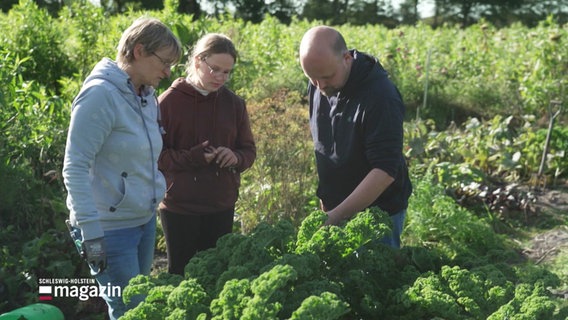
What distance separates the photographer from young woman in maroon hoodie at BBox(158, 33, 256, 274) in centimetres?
331

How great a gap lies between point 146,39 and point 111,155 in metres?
0.48

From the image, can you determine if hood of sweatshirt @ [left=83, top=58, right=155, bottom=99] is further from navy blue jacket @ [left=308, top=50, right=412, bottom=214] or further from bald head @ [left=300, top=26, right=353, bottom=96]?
navy blue jacket @ [left=308, top=50, right=412, bottom=214]

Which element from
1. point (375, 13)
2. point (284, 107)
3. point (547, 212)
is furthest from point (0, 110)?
point (375, 13)

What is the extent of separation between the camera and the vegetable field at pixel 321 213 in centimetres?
216

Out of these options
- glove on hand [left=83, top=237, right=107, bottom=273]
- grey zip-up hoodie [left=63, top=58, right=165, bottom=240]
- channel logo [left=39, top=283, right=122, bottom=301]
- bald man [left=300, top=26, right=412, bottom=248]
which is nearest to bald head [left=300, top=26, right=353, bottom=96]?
bald man [left=300, top=26, right=412, bottom=248]

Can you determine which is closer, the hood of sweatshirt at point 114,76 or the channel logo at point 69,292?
the hood of sweatshirt at point 114,76

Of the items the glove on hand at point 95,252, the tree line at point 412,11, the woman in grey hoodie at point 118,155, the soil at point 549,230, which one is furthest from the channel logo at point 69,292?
the tree line at point 412,11

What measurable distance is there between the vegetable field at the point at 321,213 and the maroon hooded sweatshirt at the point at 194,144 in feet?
2.74

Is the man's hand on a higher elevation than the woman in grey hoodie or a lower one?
lower

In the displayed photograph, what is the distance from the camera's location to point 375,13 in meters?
42.2

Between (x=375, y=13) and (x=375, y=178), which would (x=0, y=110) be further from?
(x=375, y=13)

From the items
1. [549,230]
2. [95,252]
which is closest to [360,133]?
[95,252]

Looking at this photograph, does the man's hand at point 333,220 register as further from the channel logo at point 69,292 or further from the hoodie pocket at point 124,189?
the channel logo at point 69,292

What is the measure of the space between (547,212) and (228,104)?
14.0ft
